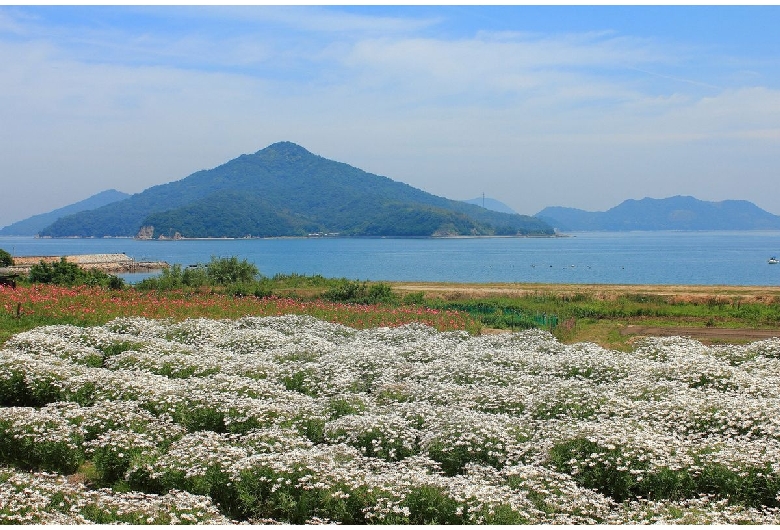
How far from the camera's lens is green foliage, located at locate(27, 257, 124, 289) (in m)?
34.5

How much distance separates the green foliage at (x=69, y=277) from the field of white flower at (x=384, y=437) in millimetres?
17816

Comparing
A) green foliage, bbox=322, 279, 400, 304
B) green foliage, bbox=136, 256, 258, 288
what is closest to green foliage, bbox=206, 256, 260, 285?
green foliage, bbox=136, 256, 258, 288

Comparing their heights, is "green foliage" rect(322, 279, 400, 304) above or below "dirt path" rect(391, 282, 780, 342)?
above

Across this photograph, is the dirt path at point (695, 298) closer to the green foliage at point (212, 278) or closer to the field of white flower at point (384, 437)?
the field of white flower at point (384, 437)

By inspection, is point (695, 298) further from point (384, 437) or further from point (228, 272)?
point (384, 437)

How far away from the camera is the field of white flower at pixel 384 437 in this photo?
8.41m

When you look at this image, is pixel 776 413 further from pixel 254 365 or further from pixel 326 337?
pixel 326 337

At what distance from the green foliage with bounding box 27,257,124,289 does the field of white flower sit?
58.5 feet

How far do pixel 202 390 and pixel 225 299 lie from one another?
17.2 m

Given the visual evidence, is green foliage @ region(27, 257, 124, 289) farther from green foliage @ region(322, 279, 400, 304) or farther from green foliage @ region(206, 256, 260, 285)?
green foliage @ region(322, 279, 400, 304)

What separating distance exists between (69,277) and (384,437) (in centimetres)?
2940

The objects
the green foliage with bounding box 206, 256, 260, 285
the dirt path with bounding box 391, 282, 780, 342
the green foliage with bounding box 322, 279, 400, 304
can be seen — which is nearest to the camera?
the dirt path with bounding box 391, 282, 780, 342

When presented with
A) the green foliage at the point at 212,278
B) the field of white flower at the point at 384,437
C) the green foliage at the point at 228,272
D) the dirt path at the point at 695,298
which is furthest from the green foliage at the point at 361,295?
the field of white flower at the point at 384,437

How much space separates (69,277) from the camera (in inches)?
1383
